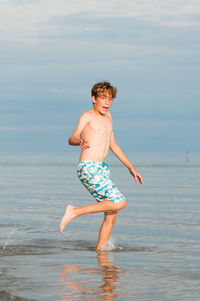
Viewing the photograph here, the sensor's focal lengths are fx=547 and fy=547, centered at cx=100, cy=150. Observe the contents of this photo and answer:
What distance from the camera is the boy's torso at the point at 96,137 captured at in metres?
7.14

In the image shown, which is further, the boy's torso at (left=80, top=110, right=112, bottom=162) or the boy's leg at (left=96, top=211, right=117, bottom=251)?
the boy's leg at (left=96, top=211, right=117, bottom=251)

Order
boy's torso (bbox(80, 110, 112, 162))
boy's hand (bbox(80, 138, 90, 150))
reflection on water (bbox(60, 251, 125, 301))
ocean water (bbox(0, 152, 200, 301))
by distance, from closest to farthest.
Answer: reflection on water (bbox(60, 251, 125, 301)) < ocean water (bbox(0, 152, 200, 301)) < boy's hand (bbox(80, 138, 90, 150)) < boy's torso (bbox(80, 110, 112, 162))

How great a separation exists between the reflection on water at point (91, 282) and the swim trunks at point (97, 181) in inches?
37.7

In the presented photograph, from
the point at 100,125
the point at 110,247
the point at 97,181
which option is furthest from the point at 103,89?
the point at 110,247

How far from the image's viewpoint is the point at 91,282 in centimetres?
514

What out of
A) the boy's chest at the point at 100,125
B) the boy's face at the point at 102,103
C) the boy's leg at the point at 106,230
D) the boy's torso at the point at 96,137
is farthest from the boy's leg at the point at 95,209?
the boy's face at the point at 102,103

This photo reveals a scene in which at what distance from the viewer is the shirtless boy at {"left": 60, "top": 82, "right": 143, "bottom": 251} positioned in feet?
23.0

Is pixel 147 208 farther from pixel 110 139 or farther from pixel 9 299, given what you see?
pixel 9 299

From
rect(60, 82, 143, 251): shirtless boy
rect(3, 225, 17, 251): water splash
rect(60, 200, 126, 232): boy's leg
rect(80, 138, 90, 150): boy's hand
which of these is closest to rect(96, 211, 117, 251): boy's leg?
rect(60, 82, 143, 251): shirtless boy

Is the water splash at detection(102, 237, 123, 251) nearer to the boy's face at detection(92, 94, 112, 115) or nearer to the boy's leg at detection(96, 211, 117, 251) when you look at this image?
the boy's leg at detection(96, 211, 117, 251)

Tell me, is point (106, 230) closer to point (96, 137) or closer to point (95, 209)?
point (95, 209)

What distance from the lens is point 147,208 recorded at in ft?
46.0

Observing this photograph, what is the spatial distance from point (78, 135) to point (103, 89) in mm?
688

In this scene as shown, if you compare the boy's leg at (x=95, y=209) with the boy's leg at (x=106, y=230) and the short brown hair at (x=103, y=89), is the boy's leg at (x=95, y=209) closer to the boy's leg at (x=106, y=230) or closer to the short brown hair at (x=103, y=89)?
the boy's leg at (x=106, y=230)
